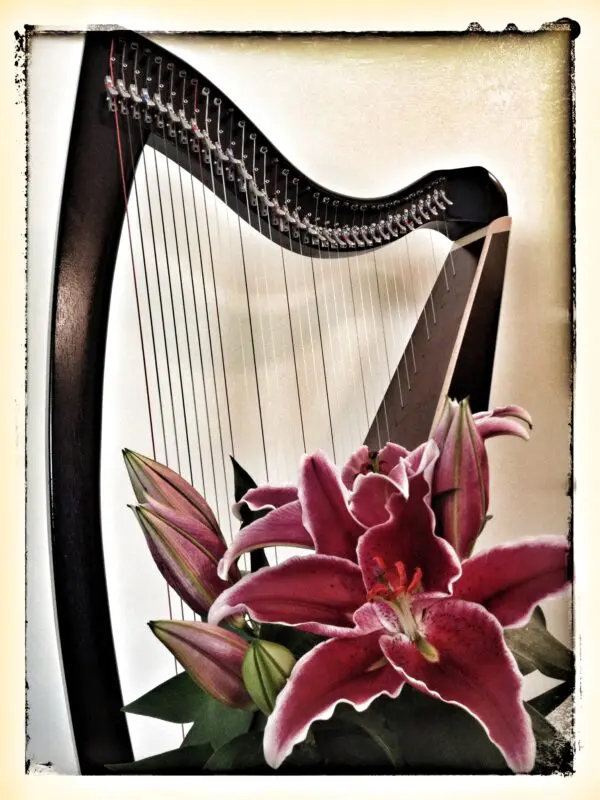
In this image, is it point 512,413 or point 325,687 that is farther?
point 512,413

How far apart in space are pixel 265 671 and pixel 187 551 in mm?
182

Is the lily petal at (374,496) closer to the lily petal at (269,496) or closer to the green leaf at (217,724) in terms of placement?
the lily petal at (269,496)

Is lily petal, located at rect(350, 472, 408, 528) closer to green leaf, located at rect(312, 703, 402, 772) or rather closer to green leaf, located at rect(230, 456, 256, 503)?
green leaf, located at rect(230, 456, 256, 503)

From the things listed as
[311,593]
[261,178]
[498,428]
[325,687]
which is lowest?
[325,687]

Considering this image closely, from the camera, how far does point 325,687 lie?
0.98 metres

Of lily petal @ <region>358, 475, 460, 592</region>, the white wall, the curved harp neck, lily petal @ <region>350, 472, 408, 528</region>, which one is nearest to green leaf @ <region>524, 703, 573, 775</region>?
the white wall

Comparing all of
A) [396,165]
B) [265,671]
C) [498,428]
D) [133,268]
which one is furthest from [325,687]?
[396,165]

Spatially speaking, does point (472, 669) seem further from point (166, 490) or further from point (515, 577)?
point (166, 490)

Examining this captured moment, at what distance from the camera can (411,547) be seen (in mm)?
1010

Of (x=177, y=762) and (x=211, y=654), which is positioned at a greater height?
(x=211, y=654)

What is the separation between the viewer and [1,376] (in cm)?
105

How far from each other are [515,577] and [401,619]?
0.17 meters

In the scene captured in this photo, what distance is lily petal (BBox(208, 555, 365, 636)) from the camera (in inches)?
39.5

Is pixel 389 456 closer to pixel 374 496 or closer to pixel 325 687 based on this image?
pixel 374 496
